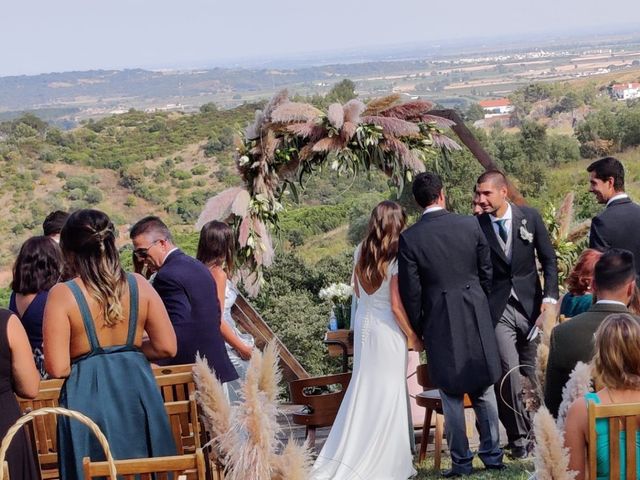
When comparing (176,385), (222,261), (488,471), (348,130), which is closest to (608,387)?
(176,385)

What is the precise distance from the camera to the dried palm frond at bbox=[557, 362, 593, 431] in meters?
2.71

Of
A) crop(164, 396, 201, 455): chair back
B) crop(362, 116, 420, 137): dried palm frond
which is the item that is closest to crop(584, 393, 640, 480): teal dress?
crop(164, 396, 201, 455): chair back

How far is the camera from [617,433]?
2.89 meters

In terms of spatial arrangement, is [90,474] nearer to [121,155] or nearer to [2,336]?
[2,336]

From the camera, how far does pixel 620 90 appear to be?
77.9 meters

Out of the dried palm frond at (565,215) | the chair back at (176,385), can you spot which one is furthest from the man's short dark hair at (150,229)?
the dried palm frond at (565,215)

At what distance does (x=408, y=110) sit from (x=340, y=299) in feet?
4.69

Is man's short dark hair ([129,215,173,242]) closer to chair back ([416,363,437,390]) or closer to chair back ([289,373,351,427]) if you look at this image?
chair back ([289,373,351,427])

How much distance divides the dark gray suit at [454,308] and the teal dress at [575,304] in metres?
0.59

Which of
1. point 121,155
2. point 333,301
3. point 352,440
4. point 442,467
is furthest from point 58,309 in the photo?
point 121,155

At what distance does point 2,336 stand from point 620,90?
262ft

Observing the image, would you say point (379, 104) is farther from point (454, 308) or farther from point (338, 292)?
point (454, 308)

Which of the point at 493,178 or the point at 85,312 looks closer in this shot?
the point at 85,312

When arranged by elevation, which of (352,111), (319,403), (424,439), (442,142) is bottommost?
(424,439)
